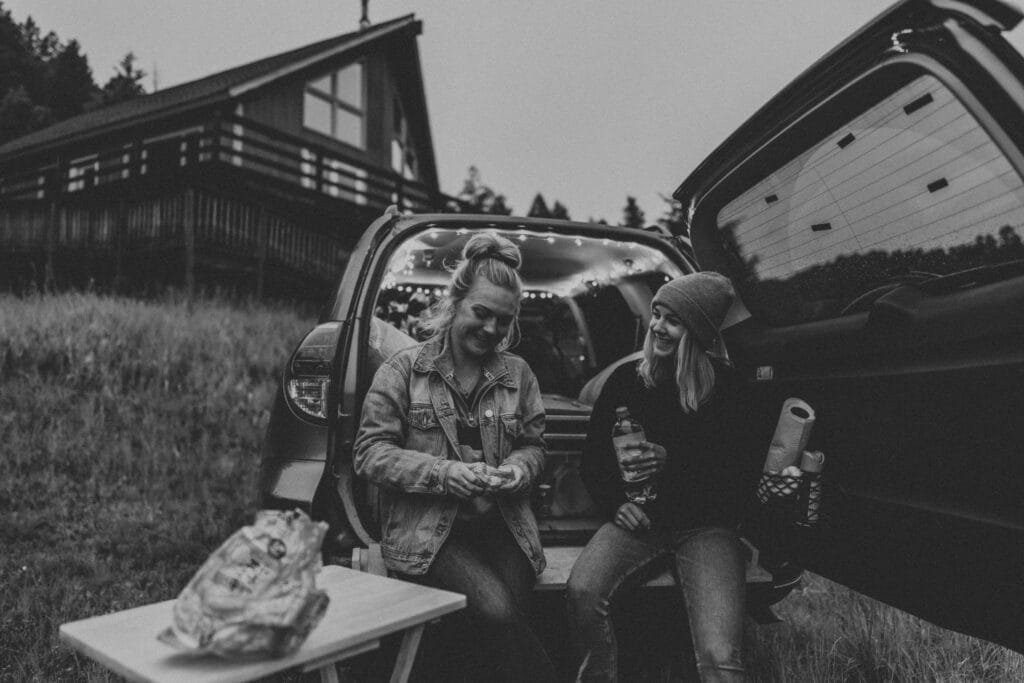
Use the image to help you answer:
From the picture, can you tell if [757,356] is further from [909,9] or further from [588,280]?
[588,280]

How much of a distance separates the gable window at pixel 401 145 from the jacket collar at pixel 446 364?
19523mm

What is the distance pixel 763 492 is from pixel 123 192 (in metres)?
13.7

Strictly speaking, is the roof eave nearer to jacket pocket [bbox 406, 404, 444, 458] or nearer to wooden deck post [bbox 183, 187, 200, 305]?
wooden deck post [bbox 183, 187, 200, 305]

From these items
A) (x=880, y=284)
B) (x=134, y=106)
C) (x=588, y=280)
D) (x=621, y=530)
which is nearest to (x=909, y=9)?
(x=880, y=284)

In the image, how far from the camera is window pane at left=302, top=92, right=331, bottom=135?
730 inches

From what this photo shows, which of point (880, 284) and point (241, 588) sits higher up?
point (880, 284)

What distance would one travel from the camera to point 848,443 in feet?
7.25

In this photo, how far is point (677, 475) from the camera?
8.46ft

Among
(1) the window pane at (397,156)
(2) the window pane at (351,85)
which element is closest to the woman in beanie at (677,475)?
(2) the window pane at (351,85)

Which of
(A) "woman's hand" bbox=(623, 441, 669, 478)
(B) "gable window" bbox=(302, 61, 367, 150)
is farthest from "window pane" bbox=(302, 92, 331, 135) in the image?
(A) "woman's hand" bbox=(623, 441, 669, 478)

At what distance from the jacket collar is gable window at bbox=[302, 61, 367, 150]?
17.5 m

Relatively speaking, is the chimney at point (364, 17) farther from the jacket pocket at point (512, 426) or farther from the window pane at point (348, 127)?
the jacket pocket at point (512, 426)

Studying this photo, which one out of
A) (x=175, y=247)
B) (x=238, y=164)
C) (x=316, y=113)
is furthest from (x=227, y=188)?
(x=316, y=113)

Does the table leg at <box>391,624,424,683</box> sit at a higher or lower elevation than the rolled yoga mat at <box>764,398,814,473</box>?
lower
